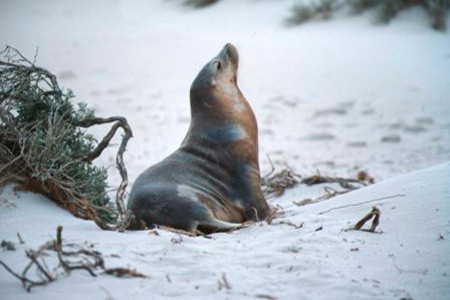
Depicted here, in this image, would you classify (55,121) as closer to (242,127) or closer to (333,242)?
(242,127)

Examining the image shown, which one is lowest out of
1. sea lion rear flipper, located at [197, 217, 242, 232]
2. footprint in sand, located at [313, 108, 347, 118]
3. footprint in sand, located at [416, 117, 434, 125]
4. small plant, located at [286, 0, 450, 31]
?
footprint in sand, located at [416, 117, 434, 125]

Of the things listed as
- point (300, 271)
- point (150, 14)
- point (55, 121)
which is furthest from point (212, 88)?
point (150, 14)

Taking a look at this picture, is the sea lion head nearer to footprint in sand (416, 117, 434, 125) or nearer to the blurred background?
the blurred background

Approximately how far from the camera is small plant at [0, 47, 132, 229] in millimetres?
3951

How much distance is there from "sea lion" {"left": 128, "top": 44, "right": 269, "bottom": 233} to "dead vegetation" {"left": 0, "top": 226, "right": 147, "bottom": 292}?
45.1 inches

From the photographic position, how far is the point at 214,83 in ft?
16.4

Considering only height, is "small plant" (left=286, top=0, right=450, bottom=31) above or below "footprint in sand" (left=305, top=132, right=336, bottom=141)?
above

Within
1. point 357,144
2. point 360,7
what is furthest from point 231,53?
point 360,7

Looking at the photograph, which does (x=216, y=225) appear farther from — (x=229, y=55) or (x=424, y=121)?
(x=424, y=121)

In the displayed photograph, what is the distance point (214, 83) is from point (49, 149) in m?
1.48

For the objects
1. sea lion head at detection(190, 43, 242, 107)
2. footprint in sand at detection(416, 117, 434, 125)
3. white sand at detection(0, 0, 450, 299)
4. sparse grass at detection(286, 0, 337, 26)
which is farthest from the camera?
sparse grass at detection(286, 0, 337, 26)

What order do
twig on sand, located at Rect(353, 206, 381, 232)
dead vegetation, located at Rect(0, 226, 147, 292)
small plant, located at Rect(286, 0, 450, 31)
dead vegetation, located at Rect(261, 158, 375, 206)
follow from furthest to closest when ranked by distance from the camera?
1. small plant, located at Rect(286, 0, 450, 31)
2. dead vegetation, located at Rect(261, 158, 375, 206)
3. twig on sand, located at Rect(353, 206, 381, 232)
4. dead vegetation, located at Rect(0, 226, 147, 292)

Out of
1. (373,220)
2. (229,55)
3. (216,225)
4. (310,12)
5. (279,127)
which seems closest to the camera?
(373,220)

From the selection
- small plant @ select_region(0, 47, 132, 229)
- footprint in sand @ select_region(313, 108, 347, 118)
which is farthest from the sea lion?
footprint in sand @ select_region(313, 108, 347, 118)
